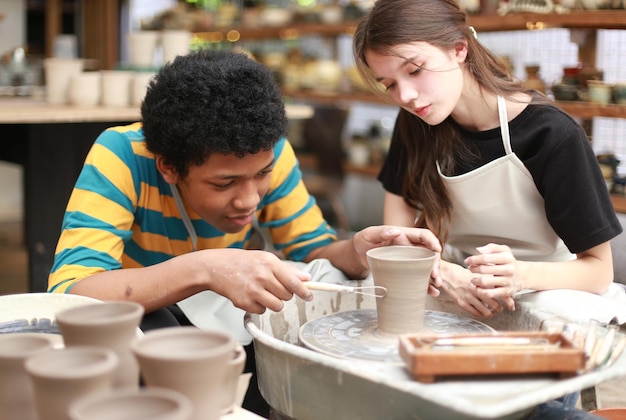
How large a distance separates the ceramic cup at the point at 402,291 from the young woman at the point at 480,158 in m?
0.14

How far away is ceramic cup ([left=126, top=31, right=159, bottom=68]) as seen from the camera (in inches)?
148

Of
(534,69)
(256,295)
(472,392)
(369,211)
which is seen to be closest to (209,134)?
(256,295)

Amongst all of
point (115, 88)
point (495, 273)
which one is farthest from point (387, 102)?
point (495, 273)

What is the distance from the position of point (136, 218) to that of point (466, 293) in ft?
2.70

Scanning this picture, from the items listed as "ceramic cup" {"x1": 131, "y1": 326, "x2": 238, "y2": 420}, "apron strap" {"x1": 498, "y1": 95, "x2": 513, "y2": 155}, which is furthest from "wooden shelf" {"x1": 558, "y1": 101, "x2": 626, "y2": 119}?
"ceramic cup" {"x1": 131, "y1": 326, "x2": 238, "y2": 420}

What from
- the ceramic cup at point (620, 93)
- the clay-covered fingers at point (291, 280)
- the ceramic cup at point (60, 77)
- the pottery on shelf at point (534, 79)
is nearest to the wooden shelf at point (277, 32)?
the pottery on shelf at point (534, 79)

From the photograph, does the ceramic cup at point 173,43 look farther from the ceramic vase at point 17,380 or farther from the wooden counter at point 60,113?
the ceramic vase at point 17,380

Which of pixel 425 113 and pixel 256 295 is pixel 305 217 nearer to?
pixel 425 113

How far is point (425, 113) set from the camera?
186 centimetres

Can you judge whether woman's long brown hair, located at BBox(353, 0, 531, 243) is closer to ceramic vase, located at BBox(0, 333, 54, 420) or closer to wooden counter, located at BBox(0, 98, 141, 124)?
ceramic vase, located at BBox(0, 333, 54, 420)

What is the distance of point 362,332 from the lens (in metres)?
1.51

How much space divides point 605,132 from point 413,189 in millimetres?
1722

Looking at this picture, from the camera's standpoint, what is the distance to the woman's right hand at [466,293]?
1.58m

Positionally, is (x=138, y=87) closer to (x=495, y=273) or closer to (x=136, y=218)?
(x=136, y=218)
